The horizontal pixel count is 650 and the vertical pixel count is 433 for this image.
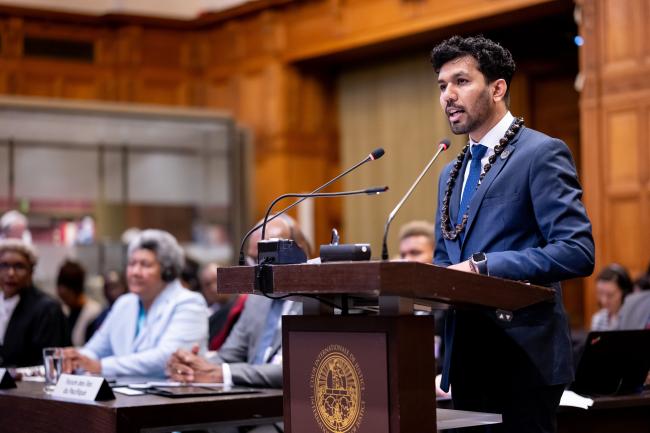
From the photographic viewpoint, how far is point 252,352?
420 cm

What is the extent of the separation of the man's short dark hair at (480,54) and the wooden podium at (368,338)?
0.55 m

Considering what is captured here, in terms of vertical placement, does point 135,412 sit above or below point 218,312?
below

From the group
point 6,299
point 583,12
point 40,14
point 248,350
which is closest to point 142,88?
point 40,14

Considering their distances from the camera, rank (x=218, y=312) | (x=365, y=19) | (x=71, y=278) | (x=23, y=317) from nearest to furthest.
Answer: (x=23, y=317)
(x=218, y=312)
(x=71, y=278)
(x=365, y=19)

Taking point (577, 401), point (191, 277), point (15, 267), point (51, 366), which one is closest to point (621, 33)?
point (191, 277)

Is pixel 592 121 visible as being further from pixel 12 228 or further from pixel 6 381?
pixel 6 381

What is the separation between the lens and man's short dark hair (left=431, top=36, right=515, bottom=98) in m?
2.49

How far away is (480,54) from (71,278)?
17.9 ft

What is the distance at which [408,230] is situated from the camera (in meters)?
4.78

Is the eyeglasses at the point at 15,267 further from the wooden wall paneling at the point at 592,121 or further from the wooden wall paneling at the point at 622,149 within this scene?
the wooden wall paneling at the point at 622,149

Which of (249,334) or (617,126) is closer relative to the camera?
(249,334)

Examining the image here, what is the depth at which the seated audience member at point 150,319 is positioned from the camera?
4203 mm

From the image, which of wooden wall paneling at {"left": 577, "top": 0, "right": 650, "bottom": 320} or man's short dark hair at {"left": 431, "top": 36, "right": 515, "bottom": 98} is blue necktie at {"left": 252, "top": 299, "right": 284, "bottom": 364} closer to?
man's short dark hair at {"left": 431, "top": 36, "right": 515, "bottom": 98}

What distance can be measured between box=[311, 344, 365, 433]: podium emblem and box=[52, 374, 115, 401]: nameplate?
3.63 feet
